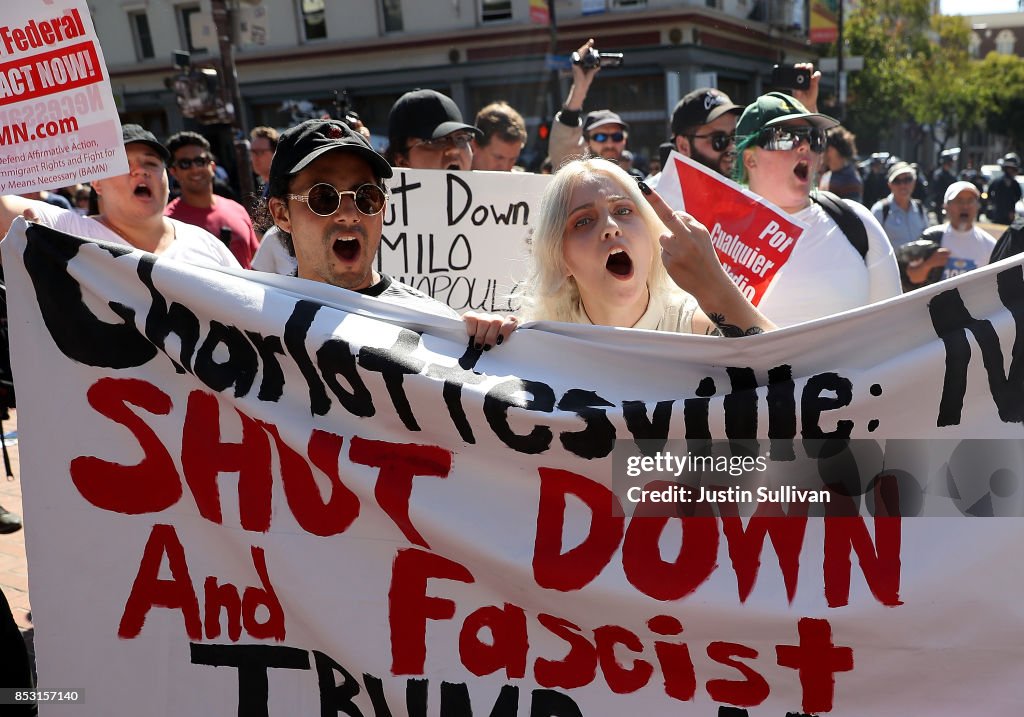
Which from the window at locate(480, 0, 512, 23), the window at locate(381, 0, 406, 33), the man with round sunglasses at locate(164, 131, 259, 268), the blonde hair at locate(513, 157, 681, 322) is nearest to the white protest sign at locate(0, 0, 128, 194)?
the blonde hair at locate(513, 157, 681, 322)

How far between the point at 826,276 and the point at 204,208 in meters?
3.77

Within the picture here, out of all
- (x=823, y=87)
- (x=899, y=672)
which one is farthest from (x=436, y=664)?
(x=823, y=87)

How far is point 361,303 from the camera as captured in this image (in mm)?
2387

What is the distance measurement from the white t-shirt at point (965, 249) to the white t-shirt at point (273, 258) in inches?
218

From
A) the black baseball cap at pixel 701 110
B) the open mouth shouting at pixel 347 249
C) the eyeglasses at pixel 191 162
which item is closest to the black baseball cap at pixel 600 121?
the black baseball cap at pixel 701 110

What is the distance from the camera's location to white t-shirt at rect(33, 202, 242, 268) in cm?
349

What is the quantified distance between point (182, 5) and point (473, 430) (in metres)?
32.0

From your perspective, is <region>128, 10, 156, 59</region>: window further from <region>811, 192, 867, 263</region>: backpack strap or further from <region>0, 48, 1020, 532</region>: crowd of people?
<region>811, 192, 867, 263</region>: backpack strap

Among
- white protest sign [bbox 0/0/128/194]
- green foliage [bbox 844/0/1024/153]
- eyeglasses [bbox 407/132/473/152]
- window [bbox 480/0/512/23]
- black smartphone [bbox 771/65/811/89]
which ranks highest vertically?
window [bbox 480/0/512/23]

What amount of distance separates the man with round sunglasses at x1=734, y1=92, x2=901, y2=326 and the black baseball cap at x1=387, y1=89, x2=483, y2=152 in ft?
4.75

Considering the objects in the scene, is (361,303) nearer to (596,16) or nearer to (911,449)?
(911,449)

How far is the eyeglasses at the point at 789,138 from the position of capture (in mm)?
3195

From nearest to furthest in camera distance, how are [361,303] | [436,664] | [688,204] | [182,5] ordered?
[436,664] → [361,303] → [688,204] → [182,5]

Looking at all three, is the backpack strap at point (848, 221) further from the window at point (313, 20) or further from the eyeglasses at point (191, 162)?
the window at point (313, 20)
